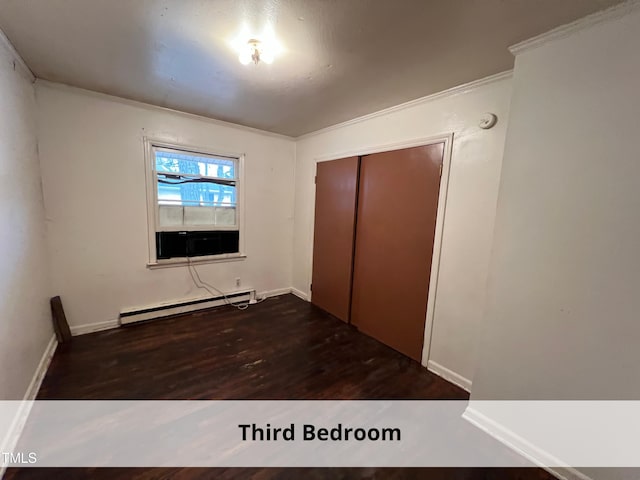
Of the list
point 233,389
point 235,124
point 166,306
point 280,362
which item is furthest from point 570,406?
point 235,124

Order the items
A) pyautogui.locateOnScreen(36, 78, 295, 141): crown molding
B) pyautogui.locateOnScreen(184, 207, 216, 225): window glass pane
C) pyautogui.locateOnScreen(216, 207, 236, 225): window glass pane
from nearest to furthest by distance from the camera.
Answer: pyautogui.locateOnScreen(36, 78, 295, 141): crown molding < pyautogui.locateOnScreen(184, 207, 216, 225): window glass pane < pyautogui.locateOnScreen(216, 207, 236, 225): window glass pane

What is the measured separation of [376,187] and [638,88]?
5.79 ft

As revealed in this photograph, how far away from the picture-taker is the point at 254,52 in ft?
5.34

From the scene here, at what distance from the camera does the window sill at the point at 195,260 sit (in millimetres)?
2978

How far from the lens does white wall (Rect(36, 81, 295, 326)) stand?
239 centimetres

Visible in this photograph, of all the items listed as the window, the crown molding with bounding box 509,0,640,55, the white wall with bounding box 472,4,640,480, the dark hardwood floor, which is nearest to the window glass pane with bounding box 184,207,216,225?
the window

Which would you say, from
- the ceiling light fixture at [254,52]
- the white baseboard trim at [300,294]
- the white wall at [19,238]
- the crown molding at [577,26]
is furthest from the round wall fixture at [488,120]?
the white wall at [19,238]

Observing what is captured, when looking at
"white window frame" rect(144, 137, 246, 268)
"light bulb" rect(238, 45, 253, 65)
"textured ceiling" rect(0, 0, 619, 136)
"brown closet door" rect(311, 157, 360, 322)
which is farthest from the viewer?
"brown closet door" rect(311, 157, 360, 322)

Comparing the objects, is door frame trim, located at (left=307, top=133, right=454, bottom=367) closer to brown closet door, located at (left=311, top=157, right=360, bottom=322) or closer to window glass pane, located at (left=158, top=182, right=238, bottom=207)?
brown closet door, located at (left=311, top=157, right=360, bottom=322)

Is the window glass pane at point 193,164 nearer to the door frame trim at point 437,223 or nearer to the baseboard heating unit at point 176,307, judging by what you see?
the baseboard heating unit at point 176,307

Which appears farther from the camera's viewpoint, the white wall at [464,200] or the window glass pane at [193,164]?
the window glass pane at [193,164]

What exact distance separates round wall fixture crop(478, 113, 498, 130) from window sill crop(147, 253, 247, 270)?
3.00 m

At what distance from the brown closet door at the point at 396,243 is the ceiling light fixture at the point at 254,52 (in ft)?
4.60

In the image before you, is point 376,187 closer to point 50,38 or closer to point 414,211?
point 414,211
